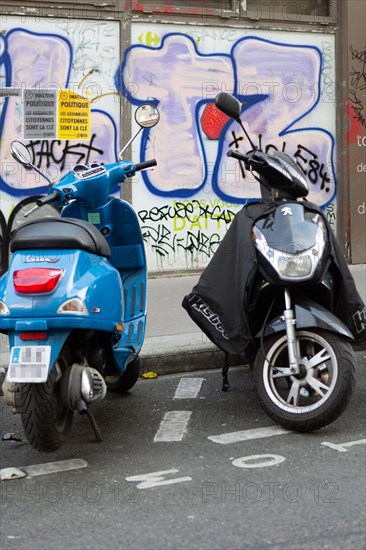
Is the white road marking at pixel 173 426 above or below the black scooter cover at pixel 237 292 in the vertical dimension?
A: below

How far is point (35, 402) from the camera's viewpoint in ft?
11.9

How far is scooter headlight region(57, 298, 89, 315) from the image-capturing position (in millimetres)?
3666

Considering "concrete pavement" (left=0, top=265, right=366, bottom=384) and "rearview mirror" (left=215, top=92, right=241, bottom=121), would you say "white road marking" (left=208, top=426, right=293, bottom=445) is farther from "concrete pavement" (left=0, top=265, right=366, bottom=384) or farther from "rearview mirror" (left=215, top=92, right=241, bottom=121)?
"rearview mirror" (left=215, top=92, right=241, bottom=121)

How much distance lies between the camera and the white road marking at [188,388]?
516cm

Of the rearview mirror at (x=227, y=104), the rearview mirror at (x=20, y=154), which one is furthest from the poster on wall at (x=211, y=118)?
the rearview mirror at (x=227, y=104)

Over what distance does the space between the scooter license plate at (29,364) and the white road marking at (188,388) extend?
1695 millimetres

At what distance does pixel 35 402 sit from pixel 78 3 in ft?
19.8

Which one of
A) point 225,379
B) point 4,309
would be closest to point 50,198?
point 4,309

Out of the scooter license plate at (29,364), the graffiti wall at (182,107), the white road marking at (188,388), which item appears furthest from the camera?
the graffiti wall at (182,107)

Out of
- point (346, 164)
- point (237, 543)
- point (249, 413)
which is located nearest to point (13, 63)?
point (346, 164)

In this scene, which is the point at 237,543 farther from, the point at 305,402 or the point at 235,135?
the point at 235,135

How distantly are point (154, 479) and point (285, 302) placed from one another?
1.15 metres

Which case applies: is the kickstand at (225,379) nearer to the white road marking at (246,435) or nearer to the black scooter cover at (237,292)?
the black scooter cover at (237,292)

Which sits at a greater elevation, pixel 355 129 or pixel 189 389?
pixel 355 129
